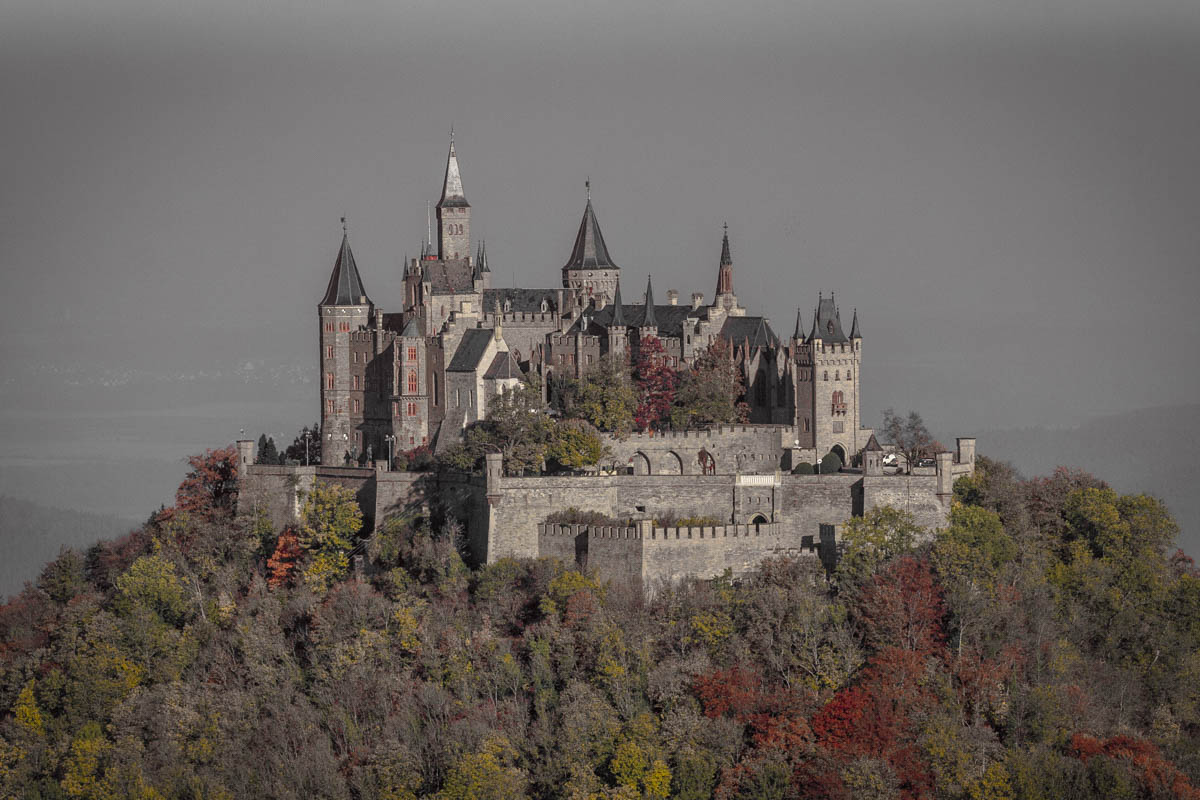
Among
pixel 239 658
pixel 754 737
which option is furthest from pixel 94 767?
pixel 754 737

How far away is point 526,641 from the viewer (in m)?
57.6

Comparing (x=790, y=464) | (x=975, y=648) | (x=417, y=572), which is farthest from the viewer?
(x=790, y=464)

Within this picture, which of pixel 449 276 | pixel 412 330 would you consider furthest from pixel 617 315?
pixel 412 330

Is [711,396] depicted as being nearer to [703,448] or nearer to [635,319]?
[703,448]

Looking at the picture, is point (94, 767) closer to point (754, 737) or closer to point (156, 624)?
point (156, 624)

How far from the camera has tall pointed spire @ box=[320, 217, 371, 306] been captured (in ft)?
252

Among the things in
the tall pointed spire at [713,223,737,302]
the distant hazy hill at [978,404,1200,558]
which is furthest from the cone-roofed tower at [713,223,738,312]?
the distant hazy hill at [978,404,1200,558]

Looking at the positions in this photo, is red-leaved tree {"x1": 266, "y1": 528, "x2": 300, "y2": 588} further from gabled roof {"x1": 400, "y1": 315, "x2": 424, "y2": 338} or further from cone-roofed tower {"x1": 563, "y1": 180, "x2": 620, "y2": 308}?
cone-roofed tower {"x1": 563, "y1": 180, "x2": 620, "y2": 308}

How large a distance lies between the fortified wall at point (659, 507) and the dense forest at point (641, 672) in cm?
87

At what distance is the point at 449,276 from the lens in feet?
250

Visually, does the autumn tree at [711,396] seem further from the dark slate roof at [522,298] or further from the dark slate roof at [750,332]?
the dark slate roof at [522,298]

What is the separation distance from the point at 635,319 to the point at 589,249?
7.30 meters

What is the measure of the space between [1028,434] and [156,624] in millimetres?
117136

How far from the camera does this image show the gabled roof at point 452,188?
78750mm
